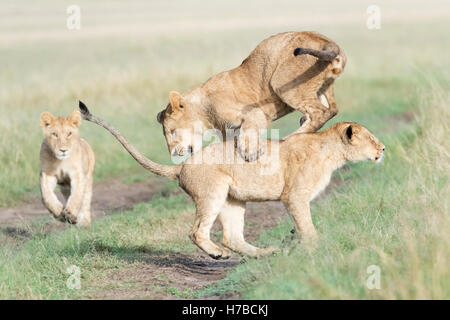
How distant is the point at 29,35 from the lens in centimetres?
3375

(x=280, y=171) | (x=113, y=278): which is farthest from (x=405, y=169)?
(x=113, y=278)

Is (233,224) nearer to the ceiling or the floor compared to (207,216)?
nearer to the floor

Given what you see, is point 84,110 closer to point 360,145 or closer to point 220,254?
point 220,254

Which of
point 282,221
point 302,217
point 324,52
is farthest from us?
point 282,221

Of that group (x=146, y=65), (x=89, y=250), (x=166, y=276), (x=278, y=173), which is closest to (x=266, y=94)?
(x=278, y=173)

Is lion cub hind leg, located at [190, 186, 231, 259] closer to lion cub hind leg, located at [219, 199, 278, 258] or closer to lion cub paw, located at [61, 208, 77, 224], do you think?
lion cub hind leg, located at [219, 199, 278, 258]

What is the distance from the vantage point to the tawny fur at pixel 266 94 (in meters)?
6.55

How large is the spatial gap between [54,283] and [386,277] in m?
2.30

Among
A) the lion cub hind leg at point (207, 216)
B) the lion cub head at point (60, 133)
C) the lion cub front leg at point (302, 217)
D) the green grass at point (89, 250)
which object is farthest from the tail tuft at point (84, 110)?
the lion cub front leg at point (302, 217)

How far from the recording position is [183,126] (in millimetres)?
6770

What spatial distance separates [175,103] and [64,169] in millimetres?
1794

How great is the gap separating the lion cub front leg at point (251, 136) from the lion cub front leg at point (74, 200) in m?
2.09
